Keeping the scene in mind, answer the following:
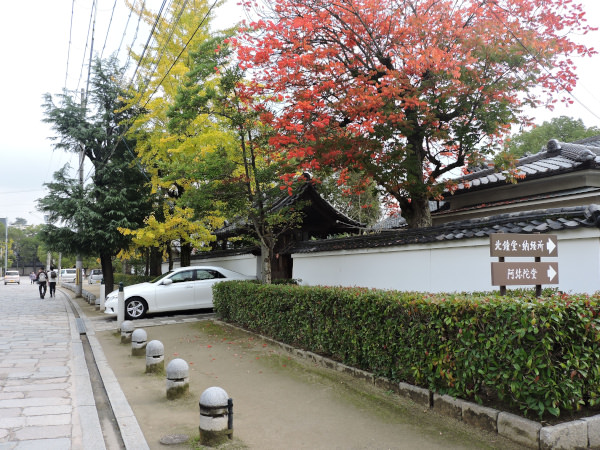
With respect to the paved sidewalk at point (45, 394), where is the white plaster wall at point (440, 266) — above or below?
above

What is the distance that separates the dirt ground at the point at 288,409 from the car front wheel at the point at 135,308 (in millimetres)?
5212

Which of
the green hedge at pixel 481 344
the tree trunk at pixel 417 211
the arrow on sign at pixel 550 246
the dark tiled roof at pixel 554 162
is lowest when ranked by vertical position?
the green hedge at pixel 481 344

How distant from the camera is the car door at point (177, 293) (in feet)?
45.3

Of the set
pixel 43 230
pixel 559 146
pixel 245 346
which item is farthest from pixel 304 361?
pixel 43 230

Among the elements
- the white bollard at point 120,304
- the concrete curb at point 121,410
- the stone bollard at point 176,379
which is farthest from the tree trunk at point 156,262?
the stone bollard at point 176,379

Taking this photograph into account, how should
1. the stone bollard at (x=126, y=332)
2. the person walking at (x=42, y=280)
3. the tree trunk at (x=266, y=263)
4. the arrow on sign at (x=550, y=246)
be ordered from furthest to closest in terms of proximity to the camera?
the person walking at (x=42, y=280) < the tree trunk at (x=266, y=263) < the stone bollard at (x=126, y=332) < the arrow on sign at (x=550, y=246)

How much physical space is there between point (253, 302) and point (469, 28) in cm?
740

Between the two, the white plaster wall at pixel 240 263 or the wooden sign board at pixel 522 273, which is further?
the white plaster wall at pixel 240 263

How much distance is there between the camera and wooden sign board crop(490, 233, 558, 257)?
4.64 meters

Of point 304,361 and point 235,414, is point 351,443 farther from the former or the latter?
point 304,361

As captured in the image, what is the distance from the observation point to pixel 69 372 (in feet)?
24.4

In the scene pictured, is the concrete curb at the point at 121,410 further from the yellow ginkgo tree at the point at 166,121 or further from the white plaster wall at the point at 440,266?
the yellow ginkgo tree at the point at 166,121

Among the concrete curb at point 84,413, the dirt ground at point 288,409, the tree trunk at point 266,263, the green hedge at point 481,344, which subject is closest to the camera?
the green hedge at point 481,344

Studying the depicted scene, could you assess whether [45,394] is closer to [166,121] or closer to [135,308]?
[135,308]
